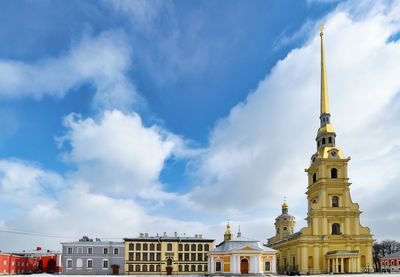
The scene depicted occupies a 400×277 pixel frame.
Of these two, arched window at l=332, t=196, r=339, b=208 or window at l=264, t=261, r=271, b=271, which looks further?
arched window at l=332, t=196, r=339, b=208

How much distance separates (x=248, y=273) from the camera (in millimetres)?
58688

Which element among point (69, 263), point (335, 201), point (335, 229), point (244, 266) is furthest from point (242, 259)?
point (69, 263)

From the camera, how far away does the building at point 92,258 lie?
71.4m

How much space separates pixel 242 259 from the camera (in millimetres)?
59188

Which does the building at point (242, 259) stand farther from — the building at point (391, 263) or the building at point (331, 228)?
the building at point (391, 263)

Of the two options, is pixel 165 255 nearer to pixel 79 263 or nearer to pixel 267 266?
pixel 79 263

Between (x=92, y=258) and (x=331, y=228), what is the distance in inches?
1575

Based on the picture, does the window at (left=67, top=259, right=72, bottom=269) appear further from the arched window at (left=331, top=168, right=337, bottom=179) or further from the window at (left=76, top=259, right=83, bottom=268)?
the arched window at (left=331, top=168, right=337, bottom=179)

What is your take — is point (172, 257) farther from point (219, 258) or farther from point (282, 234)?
point (282, 234)

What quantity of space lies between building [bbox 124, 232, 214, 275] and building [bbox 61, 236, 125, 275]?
5.87 ft

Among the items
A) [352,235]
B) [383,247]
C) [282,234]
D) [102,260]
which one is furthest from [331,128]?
[383,247]

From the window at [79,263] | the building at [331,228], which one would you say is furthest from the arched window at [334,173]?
the window at [79,263]

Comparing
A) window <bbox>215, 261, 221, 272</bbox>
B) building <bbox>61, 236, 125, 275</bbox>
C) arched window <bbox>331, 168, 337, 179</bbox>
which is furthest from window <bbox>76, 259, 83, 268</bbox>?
arched window <bbox>331, 168, 337, 179</bbox>

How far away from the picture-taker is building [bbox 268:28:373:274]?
6481 cm
